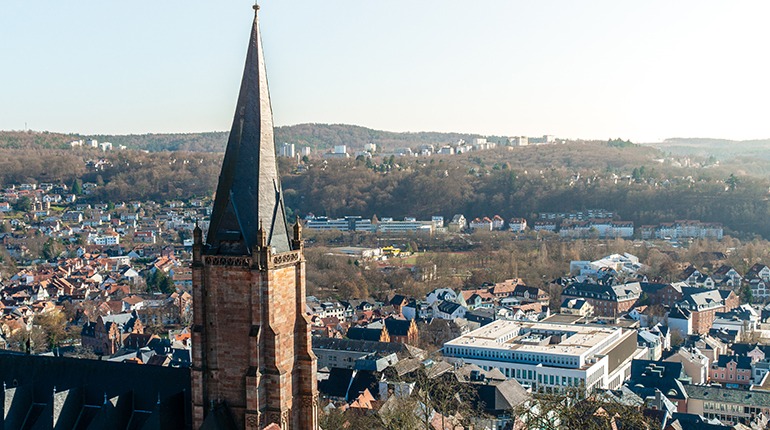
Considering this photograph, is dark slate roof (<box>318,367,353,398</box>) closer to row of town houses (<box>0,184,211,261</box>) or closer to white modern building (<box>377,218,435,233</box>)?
row of town houses (<box>0,184,211,261</box>)

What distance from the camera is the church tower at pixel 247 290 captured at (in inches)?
917

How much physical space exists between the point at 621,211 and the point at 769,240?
1396 inches

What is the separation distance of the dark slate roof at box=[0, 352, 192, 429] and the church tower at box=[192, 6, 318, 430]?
13.3 feet

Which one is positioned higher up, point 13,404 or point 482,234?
point 13,404

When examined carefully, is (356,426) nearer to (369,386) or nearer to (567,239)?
(369,386)

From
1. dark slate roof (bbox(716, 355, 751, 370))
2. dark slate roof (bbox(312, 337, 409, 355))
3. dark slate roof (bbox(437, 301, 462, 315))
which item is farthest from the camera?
dark slate roof (bbox(437, 301, 462, 315))

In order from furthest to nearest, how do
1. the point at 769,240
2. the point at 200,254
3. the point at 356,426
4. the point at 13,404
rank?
the point at 769,240, the point at 356,426, the point at 13,404, the point at 200,254

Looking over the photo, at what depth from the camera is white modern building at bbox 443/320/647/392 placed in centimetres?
6738

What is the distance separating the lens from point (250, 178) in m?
23.8

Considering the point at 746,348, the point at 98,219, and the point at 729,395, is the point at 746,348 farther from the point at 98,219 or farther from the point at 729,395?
the point at 98,219

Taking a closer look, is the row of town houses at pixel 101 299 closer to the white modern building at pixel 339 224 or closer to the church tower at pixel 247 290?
the church tower at pixel 247 290

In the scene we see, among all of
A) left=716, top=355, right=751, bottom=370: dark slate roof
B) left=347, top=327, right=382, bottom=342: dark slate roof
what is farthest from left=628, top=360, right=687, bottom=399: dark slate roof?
left=347, top=327, right=382, bottom=342: dark slate roof

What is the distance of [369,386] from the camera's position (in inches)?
2296

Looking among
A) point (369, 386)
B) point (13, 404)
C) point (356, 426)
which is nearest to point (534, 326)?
point (369, 386)
